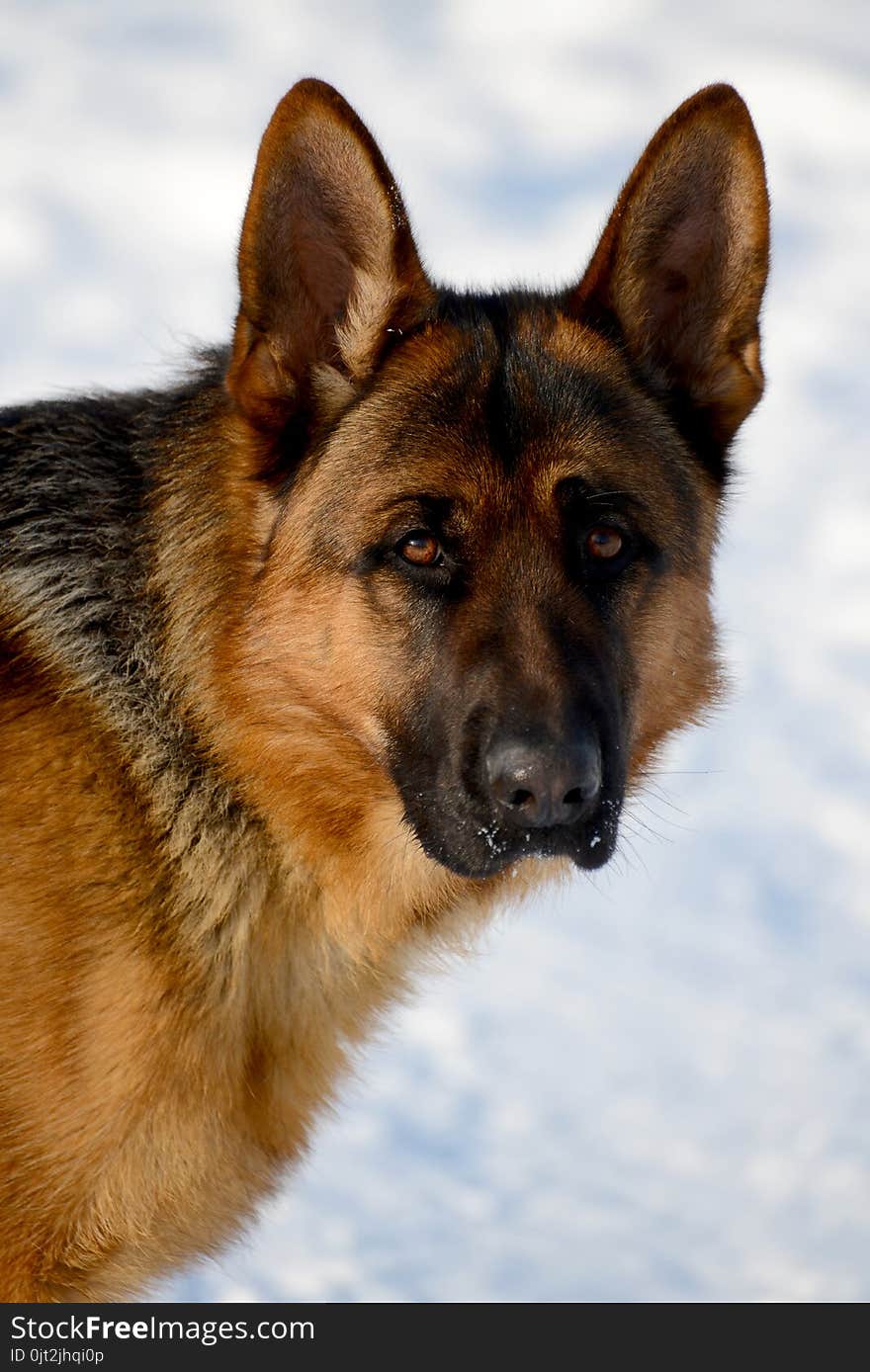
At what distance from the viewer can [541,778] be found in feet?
13.4

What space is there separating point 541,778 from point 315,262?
1870mm

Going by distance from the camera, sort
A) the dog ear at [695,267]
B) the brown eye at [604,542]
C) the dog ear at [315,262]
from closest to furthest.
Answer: the dog ear at [315,262]
the brown eye at [604,542]
the dog ear at [695,267]

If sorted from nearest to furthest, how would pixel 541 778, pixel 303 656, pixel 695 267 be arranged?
pixel 541 778
pixel 303 656
pixel 695 267

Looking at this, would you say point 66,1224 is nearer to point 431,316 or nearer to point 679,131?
point 431,316

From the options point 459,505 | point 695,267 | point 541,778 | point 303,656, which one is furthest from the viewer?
point 695,267

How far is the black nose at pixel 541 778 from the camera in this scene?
4084 mm

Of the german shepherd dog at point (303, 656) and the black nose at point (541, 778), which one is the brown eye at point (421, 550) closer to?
the german shepherd dog at point (303, 656)

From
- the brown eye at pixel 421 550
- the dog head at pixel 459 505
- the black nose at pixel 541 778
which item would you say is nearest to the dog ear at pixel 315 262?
the dog head at pixel 459 505

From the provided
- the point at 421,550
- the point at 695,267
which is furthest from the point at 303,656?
the point at 695,267

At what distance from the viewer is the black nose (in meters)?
4.08

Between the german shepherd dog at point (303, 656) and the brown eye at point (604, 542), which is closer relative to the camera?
the german shepherd dog at point (303, 656)

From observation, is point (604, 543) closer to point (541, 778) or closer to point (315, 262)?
point (541, 778)
